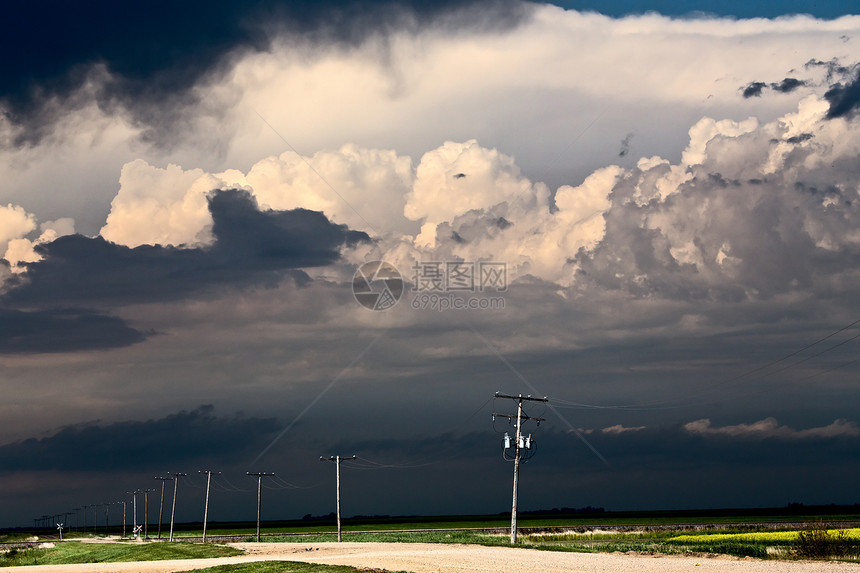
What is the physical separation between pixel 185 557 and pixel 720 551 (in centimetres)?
3400

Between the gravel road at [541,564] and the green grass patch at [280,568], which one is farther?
the green grass patch at [280,568]

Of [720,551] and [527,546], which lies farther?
[527,546]

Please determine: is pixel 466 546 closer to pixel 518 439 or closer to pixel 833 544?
pixel 518 439

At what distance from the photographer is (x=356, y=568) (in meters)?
37.9

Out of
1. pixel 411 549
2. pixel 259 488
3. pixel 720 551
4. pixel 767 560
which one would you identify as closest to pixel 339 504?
pixel 259 488

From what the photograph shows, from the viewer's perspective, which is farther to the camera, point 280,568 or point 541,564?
point 541,564

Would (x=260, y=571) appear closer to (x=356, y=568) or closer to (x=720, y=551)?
(x=356, y=568)

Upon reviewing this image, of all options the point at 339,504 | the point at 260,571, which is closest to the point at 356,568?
the point at 260,571

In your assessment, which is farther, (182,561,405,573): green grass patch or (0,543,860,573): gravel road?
(182,561,405,573): green grass patch

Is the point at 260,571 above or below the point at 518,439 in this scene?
below

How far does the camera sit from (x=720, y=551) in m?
48.3

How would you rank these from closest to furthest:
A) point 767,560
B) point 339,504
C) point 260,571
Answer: point 260,571 < point 767,560 < point 339,504

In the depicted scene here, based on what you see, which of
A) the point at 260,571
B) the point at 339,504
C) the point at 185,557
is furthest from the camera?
the point at 339,504

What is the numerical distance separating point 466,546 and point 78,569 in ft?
76.4
